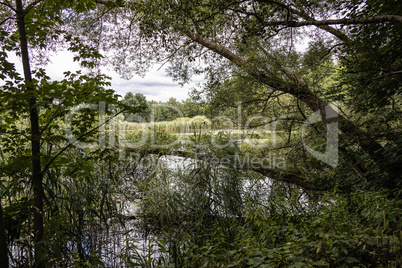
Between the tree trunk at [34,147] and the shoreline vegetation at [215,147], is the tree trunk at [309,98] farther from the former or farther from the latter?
the tree trunk at [34,147]

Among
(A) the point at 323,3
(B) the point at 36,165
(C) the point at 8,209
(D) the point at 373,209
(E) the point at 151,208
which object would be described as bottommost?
(E) the point at 151,208

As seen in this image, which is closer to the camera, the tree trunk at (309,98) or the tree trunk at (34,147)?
the tree trunk at (34,147)

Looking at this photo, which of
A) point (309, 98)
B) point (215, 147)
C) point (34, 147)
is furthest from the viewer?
point (309, 98)

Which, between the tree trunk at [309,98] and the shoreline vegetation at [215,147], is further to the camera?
the tree trunk at [309,98]

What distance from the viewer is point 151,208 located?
4.16m

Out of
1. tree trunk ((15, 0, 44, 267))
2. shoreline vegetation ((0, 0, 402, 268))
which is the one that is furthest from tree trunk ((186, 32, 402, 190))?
tree trunk ((15, 0, 44, 267))

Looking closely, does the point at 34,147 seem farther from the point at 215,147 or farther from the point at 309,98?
→ the point at 309,98

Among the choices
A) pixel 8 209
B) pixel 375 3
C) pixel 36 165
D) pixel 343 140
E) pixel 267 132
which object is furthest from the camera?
pixel 267 132

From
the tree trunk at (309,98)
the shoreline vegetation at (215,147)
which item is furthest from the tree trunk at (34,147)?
the tree trunk at (309,98)

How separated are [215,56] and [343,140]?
2809mm

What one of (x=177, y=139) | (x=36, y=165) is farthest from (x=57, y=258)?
(x=177, y=139)

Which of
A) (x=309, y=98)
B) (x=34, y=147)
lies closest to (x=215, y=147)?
(x=309, y=98)

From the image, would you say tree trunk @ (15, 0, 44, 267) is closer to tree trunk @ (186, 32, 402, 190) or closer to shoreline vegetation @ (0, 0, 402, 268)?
shoreline vegetation @ (0, 0, 402, 268)

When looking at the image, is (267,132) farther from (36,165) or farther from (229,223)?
(36,165)
